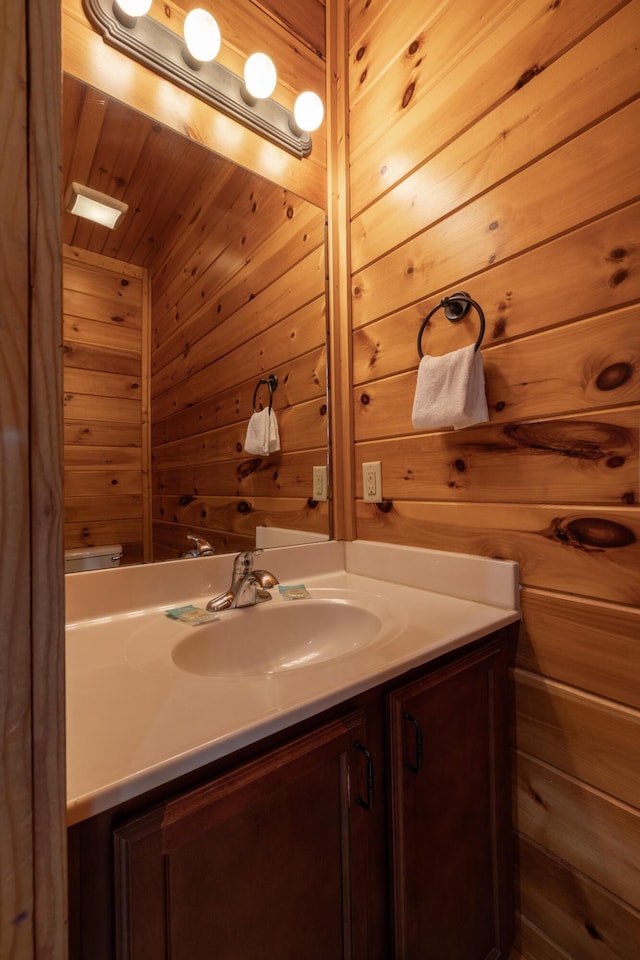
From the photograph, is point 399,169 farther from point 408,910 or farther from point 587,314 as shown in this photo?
point 408,910

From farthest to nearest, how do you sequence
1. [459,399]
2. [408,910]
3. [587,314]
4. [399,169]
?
[399,169] → [459,399] → [587,314] → [408,910]

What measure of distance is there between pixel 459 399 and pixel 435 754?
2.36ft

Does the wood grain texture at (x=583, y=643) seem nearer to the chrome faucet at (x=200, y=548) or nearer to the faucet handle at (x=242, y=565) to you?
the faucet handle at (x=242, y=565)

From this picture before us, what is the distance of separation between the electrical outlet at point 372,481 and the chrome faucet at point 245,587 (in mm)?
428

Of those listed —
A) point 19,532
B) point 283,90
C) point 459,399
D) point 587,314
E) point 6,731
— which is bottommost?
point 6,731

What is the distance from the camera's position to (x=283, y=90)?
1306 mm

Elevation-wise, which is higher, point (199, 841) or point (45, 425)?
point (45, 425)

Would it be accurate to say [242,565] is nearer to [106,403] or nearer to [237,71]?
[106,403]

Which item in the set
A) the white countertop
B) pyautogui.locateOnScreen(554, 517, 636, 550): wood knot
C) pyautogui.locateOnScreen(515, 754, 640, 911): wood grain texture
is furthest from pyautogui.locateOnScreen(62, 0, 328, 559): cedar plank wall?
pyautogui.locateOnScreen(515, 754, 640, 911): wood grain texture

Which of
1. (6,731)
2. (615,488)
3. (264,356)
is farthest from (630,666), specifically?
(264,356)

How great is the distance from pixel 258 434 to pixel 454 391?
600 millimetres

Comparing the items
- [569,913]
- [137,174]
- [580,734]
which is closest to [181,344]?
[137,174]

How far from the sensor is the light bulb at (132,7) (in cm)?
98

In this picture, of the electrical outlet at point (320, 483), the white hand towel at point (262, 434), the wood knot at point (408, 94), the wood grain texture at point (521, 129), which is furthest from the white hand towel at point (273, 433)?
the wood knot at point (408, 94)
